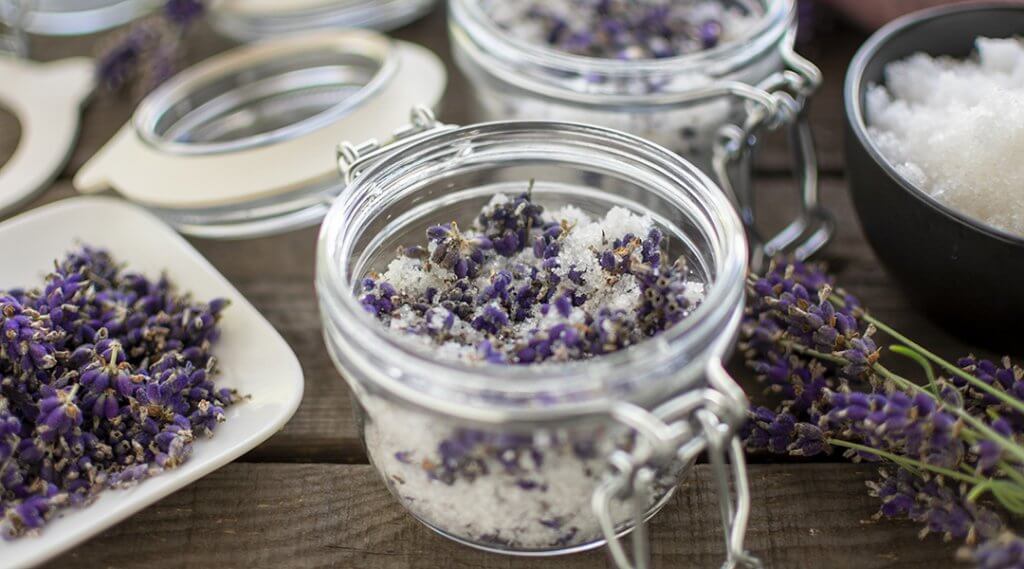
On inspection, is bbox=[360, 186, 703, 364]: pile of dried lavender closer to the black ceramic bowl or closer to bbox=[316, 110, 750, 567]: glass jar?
bbox=[316, 110, 750, 567]: glass jar

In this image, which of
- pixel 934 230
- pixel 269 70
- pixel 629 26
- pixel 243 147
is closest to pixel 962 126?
pixel 934 230

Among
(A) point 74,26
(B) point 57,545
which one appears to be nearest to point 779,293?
(B) point 57,545

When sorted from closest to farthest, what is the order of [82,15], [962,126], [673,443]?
[673,443] < [962,126] < [82,15]

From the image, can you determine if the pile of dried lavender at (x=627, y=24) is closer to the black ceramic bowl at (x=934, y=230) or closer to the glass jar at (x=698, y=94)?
the glass jar at (x=698, y=94)

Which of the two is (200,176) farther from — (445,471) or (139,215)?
(445,471)

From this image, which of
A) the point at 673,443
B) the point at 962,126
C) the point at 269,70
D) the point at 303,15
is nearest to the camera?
the point at 673,443

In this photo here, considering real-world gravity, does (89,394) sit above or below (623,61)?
below

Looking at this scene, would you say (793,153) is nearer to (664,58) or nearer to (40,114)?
(664,58)

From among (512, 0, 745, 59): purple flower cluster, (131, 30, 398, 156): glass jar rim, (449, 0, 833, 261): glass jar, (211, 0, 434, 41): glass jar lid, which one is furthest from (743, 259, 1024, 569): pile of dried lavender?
(211, 0, 434, 41): glass jar lid
